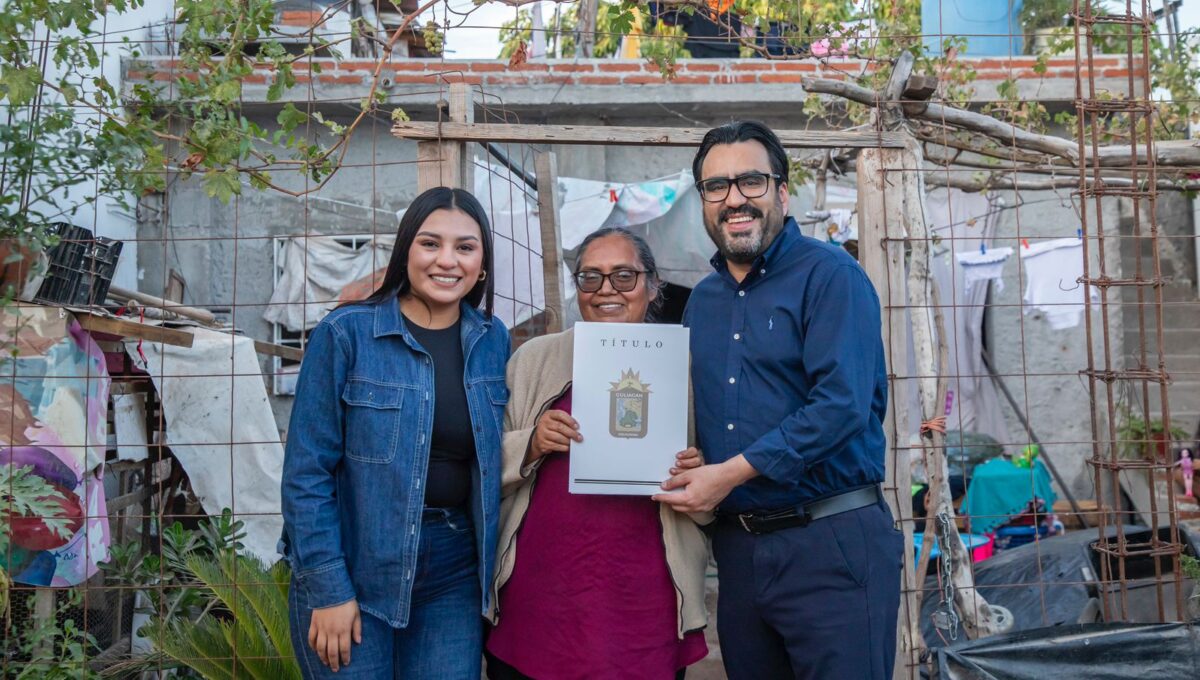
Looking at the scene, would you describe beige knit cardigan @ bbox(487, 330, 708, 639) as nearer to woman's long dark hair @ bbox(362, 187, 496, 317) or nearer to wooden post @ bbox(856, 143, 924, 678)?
woman's long dark hair @ bbox(362, 187, 496, 317)

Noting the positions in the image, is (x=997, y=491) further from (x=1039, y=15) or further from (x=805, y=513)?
(x=805, y=513)

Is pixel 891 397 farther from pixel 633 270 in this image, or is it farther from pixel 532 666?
pixel 532 666

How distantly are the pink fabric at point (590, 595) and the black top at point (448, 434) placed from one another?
9.8 inches

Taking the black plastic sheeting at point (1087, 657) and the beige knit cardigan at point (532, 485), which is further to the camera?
the black plastic sheeting at point (1087, 657)

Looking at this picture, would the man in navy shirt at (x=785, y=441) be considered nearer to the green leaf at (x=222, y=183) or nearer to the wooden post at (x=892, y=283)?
the wooden post at (x=892, y=283)

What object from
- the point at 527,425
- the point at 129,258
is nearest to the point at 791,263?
the point at 527,425

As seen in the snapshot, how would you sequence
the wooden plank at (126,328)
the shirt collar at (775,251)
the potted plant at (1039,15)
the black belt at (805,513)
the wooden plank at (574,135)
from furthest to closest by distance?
the potted plant at (1039,15)
the wooden plank at (126,328)
the wooden plank at (574,135)
the shirt collar at (775,251)
the black belt at (805,513)

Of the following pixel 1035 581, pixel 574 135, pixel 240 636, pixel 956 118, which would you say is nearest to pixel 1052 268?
pixel 1035 581

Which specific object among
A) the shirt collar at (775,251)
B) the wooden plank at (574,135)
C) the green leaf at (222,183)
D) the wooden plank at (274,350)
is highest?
the wooden plank at (574,135)

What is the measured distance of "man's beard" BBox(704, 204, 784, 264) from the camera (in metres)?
2.75

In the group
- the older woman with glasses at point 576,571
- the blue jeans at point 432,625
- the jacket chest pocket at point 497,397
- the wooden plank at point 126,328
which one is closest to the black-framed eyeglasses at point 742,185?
the older woman with glasses at point 576,571

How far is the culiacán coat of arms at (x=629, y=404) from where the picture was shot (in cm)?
272

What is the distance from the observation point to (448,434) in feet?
8.75

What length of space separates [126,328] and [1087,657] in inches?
168
